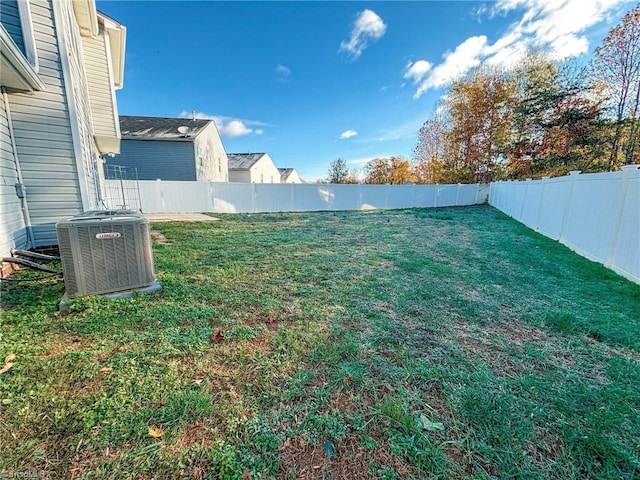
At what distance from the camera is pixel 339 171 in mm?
28922

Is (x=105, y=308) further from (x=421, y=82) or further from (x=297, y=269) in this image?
(x=421, y=82)

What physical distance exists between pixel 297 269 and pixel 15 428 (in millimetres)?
3096

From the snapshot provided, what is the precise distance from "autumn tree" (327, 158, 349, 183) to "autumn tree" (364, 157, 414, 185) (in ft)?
8.52

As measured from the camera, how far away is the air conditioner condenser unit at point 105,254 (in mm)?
2444

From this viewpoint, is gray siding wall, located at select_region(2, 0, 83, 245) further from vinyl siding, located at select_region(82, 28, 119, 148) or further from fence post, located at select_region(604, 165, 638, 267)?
fence post, located at select_region(604, 165, 638, 267)

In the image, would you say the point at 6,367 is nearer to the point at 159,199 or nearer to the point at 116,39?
the point at 116,39

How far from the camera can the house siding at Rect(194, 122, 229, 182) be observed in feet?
52.4

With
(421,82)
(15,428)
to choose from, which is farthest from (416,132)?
(15,428)

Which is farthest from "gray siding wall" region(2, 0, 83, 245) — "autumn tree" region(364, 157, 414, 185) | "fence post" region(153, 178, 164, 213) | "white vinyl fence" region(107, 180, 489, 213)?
"autumn tree" region(364, 157, 414, 185)

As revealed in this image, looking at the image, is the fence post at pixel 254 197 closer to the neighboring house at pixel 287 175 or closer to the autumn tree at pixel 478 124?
the autumn tree at pixel 478 124

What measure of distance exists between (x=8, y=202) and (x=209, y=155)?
Answer: 15642 millimetres

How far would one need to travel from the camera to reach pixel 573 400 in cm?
164

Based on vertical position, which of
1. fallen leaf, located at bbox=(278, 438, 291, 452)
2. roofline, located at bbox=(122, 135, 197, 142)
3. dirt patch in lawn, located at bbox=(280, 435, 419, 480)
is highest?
roofline, located at bbox=(122, 135, 197, 142)

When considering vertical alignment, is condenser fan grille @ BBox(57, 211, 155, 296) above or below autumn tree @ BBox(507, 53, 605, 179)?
below
